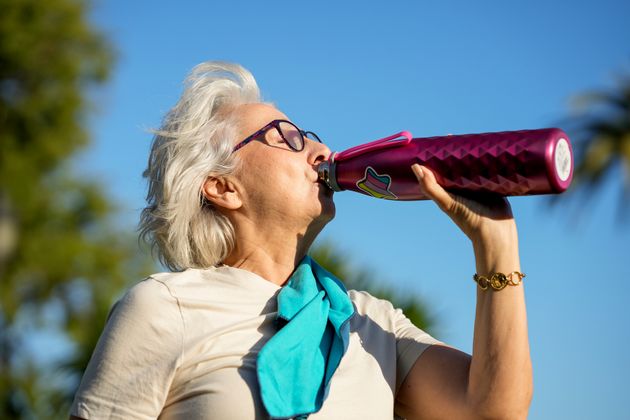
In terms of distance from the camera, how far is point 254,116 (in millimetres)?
2943

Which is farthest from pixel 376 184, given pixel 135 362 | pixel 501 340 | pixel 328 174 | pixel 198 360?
pixel 135 362

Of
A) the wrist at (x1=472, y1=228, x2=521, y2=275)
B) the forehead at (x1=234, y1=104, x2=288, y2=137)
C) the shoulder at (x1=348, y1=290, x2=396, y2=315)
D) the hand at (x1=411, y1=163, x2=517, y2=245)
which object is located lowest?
the shoulder at (x1=348, y1=290, x2=396, y2=315)

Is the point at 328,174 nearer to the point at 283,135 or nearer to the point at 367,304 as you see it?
the point at 283,135

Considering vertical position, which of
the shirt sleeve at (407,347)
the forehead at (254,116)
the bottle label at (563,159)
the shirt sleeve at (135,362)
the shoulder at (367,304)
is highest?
the forehead at (254,116)

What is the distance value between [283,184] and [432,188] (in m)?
0.62

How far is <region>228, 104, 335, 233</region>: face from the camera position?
2.67 m

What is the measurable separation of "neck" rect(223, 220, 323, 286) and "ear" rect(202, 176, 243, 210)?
74 millimetres

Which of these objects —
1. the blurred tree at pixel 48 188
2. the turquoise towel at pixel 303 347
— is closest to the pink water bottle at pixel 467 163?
the turquoise towel at pixel 303 347

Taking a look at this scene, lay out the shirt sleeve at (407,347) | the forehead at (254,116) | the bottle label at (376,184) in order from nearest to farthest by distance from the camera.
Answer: the bottle label at (376,184)
the shirt sleeve at (407,347)
the forehead at (254,116)

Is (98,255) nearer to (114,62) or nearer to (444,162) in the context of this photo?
(114,62)

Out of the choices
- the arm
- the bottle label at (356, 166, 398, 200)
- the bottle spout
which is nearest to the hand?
the arm

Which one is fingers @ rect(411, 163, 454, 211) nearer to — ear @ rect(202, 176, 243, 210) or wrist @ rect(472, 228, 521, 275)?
wrist @ rect(472, 228, 521, 275)

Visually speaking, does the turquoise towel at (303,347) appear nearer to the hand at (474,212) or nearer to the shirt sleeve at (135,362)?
the shirt sleeve at (135,362)

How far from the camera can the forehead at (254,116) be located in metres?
2.90
